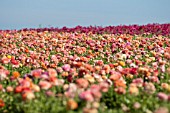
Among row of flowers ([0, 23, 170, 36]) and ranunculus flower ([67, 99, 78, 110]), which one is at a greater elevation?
ranunculus flower ([67, 99, 78, 110])

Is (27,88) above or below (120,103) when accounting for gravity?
above

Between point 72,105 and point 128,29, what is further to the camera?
point 128,29

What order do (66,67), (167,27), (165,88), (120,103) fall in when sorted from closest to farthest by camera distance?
(120,103) → (165,88) → (66,67) → (167,27)

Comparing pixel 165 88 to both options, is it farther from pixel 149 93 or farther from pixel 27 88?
pixel 27 88

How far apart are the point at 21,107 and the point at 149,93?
1331mm

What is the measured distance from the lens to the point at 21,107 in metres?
3.89

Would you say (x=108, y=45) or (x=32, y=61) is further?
(x=108, y=45)

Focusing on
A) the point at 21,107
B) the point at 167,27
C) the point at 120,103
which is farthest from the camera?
the point at 167,27

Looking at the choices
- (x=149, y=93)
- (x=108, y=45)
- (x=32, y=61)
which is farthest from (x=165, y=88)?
(x=108, y=45)

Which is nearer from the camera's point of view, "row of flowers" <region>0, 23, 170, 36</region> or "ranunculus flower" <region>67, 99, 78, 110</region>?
"ranunculus flower" <region>67, 99, 78, 110</region>

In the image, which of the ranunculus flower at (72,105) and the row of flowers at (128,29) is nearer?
the ranunculus flower at (72,105)

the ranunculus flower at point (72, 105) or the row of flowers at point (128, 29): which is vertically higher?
the ranunculus flower at point (72, 105)

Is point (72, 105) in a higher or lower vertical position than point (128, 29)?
higher

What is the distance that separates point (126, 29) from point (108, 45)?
6.48 metres
